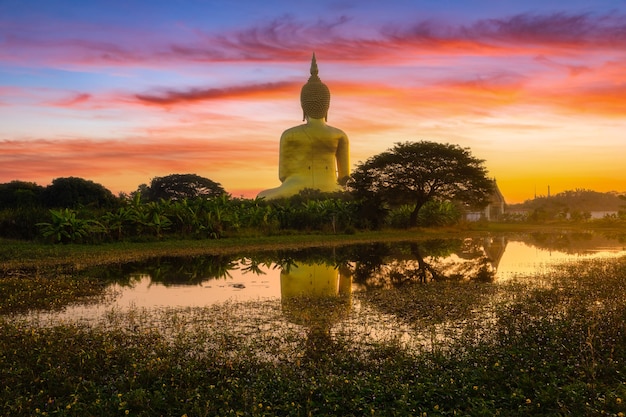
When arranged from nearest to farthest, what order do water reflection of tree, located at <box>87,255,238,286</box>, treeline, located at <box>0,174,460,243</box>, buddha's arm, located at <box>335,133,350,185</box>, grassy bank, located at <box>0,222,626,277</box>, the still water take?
the still water, water reflection of tree, located at <box>87,255,238,286</box>, grassy bank, located at <box>0,222,626,277</box>, treeline, located at <box>0,174,460,243</box>, buddha's arm, located at <box>335,133,350,185</box>

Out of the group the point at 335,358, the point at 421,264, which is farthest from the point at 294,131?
the point at 335,358

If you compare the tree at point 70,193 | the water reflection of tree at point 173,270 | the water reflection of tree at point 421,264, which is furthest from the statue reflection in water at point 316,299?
the tree at point 70,193

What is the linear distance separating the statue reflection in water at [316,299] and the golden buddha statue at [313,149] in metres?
37.9

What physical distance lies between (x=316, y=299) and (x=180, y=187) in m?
58.5

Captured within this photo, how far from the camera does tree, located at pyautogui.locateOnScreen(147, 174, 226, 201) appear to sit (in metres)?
67.8

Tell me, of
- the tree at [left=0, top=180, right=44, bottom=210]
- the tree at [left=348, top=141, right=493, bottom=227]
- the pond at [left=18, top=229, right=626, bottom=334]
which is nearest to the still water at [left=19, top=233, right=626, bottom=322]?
the pond at [left=18, top=229, right=626, bottom=334]

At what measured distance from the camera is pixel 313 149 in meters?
56.6

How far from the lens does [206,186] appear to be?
228 feet

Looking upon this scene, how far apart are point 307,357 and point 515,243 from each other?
81.0 feet

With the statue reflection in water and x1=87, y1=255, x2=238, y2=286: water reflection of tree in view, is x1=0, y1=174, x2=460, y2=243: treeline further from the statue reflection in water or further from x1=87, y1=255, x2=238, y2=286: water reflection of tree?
the statue reflection in water

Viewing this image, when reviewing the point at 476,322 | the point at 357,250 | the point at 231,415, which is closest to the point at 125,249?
the point at 357,250

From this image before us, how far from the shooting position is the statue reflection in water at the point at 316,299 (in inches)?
340

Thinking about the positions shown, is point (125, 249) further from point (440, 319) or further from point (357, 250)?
point (440, 319)

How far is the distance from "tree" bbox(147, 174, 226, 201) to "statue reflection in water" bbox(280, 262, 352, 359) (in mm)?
51385
